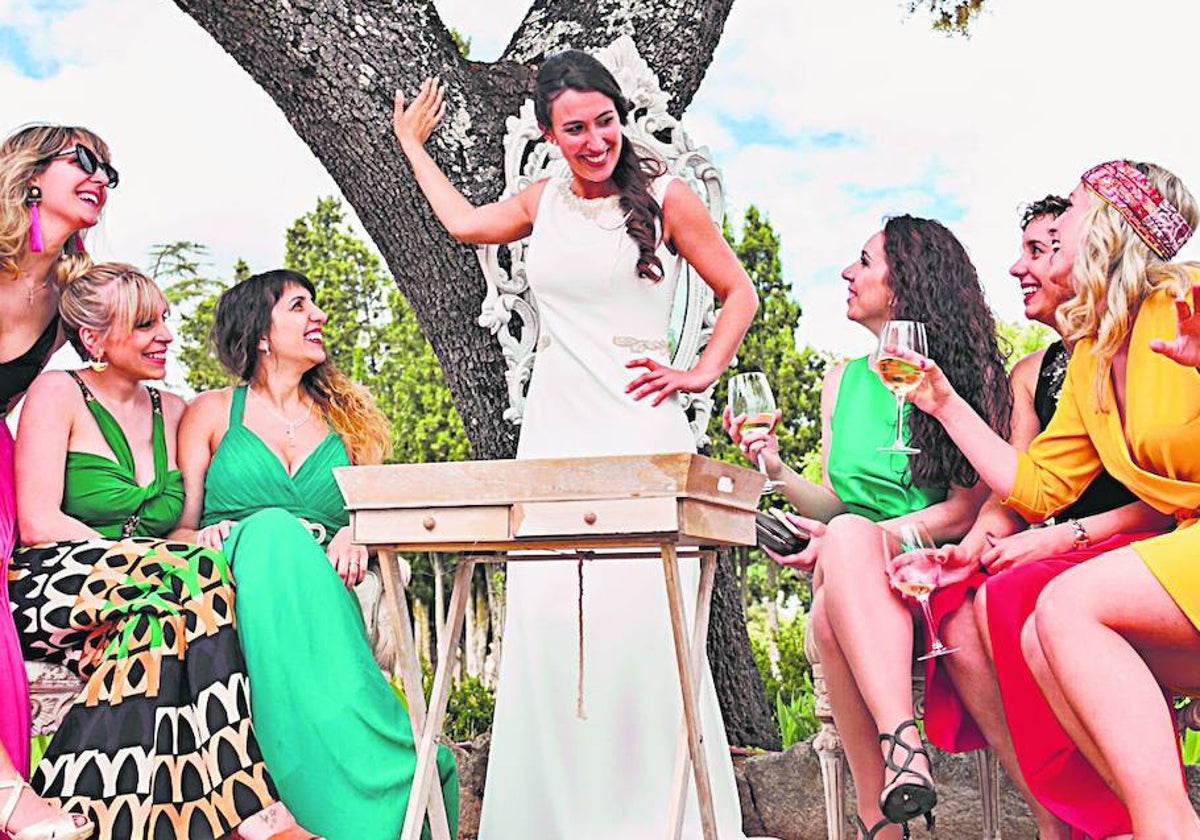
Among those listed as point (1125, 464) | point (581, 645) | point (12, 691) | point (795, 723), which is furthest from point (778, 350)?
point (12, 691)

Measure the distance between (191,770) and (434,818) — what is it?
0.58 metres

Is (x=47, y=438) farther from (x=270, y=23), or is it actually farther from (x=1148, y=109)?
(x=1148, y=109)

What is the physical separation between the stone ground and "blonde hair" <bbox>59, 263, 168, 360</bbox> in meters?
2.06

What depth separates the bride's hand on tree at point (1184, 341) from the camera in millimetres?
2676

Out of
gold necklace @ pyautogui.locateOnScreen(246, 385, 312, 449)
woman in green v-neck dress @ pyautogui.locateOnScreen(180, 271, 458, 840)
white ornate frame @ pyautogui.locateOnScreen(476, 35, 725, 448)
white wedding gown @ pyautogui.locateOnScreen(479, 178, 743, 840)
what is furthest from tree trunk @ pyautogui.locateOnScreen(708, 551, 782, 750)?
gold necklace @ pyautogui.locateOnScreen(246, 385, 312, 449)

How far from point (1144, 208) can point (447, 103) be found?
262cm

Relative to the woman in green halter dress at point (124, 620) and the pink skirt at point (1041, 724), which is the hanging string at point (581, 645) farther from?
the pink skirt at point (1041, 724)

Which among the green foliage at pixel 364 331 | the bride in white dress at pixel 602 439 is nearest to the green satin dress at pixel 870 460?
the bride in white dress at pixel 602 439

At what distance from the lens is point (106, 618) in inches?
132

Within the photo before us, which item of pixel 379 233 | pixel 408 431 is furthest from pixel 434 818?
pixel 408 431

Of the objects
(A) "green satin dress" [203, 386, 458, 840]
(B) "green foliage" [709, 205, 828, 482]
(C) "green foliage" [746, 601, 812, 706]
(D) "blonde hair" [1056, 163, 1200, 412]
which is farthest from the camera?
(B) "green foliage" [709, 205, 828, 482]

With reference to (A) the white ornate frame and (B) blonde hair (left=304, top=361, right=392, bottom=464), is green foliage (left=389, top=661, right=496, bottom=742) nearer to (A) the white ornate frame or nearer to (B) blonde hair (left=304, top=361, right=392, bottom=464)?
(A) the white ornate frame

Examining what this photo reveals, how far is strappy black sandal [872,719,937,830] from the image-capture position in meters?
2.91

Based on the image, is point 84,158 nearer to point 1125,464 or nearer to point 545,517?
point 545,517
